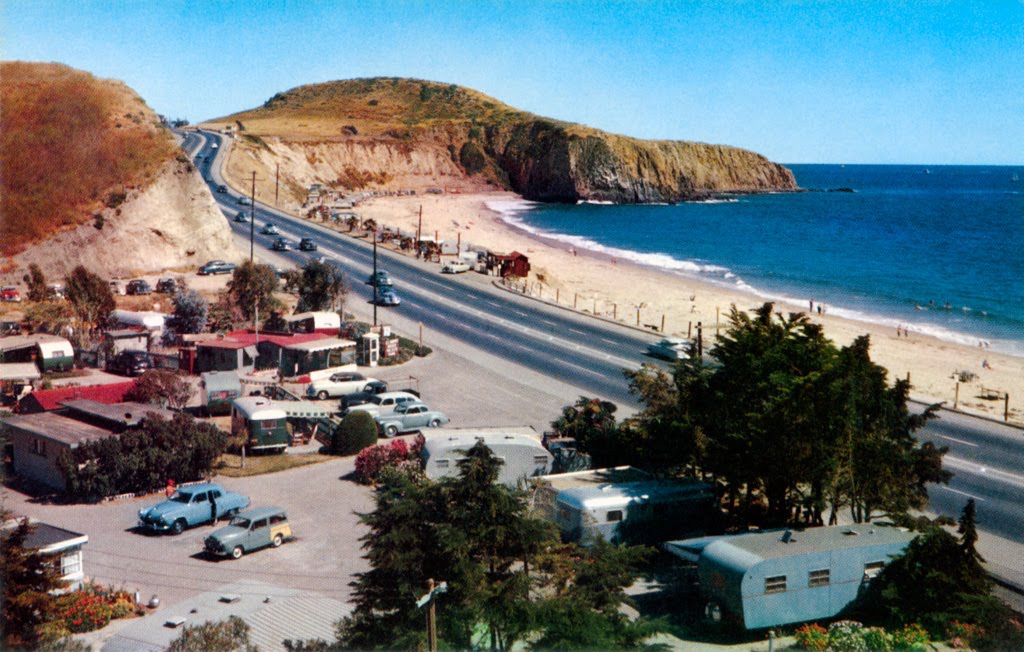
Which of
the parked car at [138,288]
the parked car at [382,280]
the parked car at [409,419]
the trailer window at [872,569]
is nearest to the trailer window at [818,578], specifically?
the trailer window at [872,569]

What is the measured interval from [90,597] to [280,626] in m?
5.44

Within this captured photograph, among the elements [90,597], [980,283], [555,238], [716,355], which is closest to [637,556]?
[716,355]

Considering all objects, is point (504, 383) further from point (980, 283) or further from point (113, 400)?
point (980, 283)

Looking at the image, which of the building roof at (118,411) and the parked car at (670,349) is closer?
the building roof at (118,411)

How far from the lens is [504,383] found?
42844 mm

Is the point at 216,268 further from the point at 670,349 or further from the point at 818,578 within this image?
the point at 818,578

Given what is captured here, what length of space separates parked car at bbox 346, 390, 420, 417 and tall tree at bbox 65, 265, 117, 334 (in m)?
19.7

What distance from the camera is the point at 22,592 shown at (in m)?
14.5

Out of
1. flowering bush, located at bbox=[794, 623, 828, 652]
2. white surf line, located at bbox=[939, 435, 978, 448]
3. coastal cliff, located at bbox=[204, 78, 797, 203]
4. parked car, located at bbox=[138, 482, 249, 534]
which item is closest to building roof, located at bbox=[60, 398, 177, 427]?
parked car, located at bbox=[138, 482, 249, 534]

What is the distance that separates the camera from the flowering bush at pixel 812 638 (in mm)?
17109

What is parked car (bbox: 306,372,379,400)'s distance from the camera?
131 ft

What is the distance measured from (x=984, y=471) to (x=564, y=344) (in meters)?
24.4

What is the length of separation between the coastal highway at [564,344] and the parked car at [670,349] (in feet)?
2.75

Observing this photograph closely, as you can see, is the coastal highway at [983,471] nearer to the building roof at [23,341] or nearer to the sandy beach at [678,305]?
the sandy beach at [678,305]
